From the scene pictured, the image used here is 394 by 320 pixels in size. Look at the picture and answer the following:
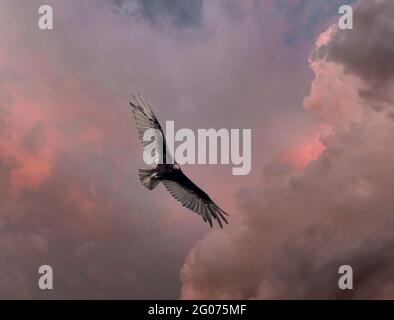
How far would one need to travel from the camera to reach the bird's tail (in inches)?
1373

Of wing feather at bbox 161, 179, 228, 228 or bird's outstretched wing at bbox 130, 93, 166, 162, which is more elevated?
bird's outstretched wing at bbox 130, 93, 166, 162

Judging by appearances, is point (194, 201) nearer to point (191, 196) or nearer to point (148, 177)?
point (191, 196)

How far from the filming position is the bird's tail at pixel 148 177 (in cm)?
3488

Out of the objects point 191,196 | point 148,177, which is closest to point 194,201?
point 191,196

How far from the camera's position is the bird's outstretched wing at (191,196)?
119 ft

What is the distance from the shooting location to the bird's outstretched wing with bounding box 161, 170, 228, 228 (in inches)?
1433

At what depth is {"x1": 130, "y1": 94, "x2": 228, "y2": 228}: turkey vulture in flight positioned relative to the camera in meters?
33.8

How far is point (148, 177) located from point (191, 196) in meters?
4.01

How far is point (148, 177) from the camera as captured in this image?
35094 millimetres

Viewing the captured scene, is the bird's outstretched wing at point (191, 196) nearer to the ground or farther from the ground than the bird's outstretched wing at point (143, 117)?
nearer to the ground

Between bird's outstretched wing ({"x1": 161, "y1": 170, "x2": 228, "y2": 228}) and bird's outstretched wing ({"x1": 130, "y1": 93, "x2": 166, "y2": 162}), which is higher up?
bird's outstretched wing ({"x1": 130, "y1": 93, "x2": 166, "y2": 162})
